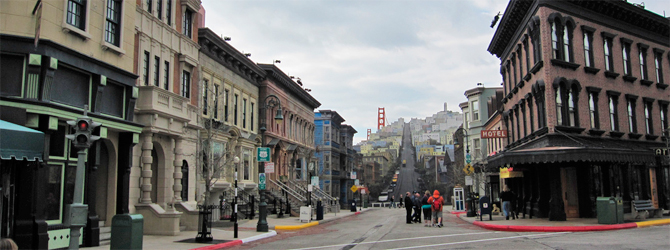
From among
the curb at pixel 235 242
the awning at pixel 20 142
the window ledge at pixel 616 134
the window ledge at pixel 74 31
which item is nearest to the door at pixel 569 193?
the window ledge at pixel 616 134

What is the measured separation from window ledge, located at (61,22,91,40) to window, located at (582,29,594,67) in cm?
2201

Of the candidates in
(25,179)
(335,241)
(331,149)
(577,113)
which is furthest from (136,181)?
(331,149)

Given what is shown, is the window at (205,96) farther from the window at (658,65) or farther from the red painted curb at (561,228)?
the window at (658,65)

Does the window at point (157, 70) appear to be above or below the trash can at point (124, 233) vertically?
above

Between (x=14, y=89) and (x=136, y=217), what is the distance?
4363 millimetres

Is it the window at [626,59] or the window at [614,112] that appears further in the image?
the window at [626,59]

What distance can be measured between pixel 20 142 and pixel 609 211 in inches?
764

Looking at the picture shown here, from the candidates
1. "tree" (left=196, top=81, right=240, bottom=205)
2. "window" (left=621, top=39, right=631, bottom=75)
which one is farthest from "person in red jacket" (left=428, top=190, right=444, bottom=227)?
"window" (left=621, top=39, right=631, bottom=75)

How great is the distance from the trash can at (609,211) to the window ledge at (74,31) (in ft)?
61.4

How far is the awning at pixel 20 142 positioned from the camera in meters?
11.2

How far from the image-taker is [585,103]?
24734mm

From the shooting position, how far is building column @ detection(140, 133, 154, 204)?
19.2m

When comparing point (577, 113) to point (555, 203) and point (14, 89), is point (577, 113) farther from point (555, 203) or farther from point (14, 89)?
point (14, 89)

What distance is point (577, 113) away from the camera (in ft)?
79.6
